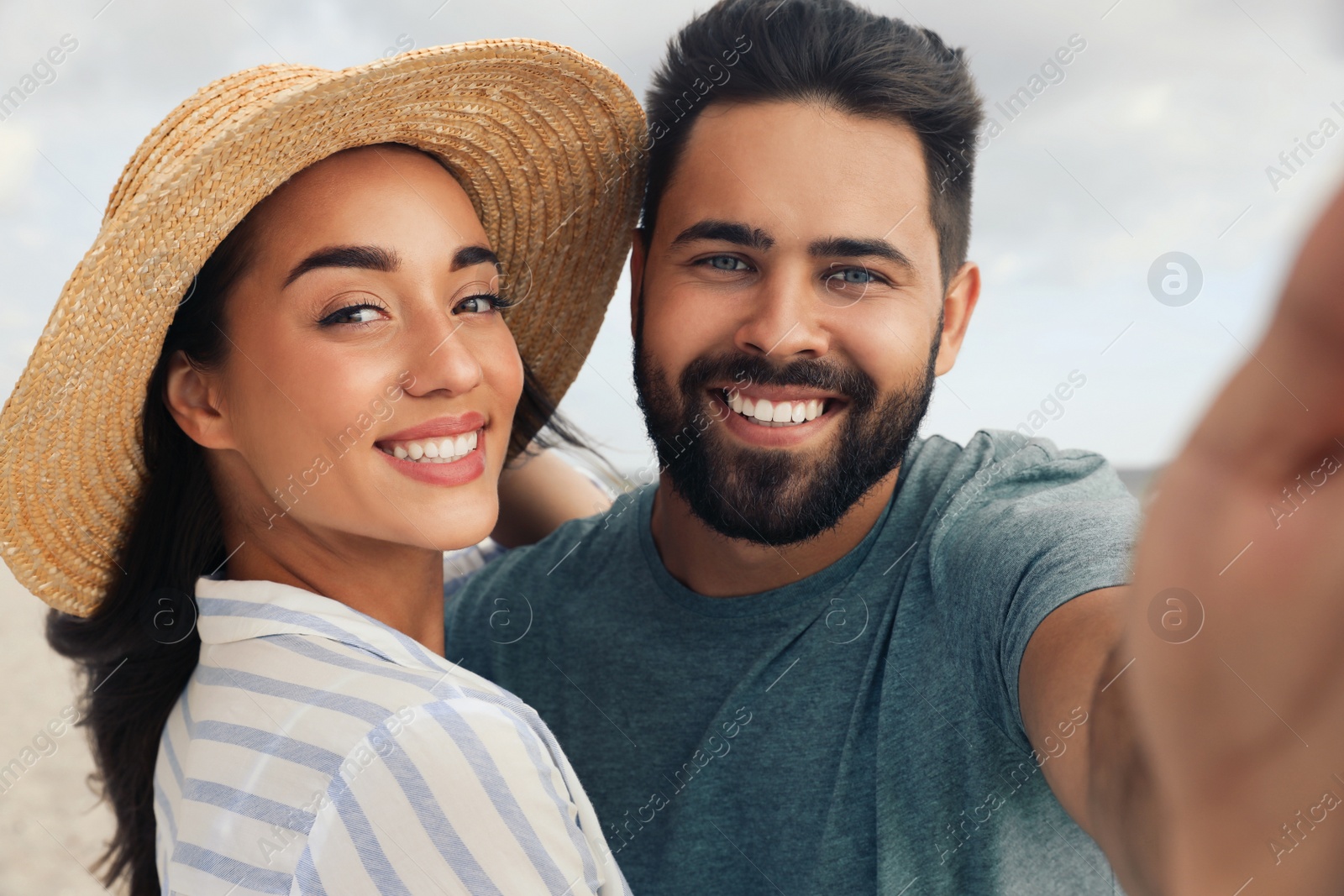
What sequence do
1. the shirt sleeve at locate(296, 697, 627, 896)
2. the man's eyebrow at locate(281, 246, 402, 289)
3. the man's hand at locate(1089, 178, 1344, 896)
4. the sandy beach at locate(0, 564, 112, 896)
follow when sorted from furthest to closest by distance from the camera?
the sandy beach at locate(0, 564, 112, 896) < the man's eyebrow at locate(281, 246, 402, 289) < the shirt sleeve at locate(296, 697, 627, 896) < the man's hand at locate(1089, 178, 1344, 896)

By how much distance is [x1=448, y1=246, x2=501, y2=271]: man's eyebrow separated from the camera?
1332 mm

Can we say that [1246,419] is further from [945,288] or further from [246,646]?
[945,288]

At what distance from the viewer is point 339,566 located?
4.54 ft

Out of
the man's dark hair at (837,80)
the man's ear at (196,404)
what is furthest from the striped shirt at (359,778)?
the man's dark hair at (837,80)

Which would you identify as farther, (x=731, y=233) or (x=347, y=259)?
(x=731, y=233)

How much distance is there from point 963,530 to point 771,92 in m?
0.77

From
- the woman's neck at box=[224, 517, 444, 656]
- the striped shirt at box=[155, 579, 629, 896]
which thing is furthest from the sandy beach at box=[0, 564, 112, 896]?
the striped shirt at box=[155, 579, 629, 896]

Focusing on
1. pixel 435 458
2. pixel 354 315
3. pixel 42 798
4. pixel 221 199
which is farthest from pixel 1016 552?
pixel 42 798

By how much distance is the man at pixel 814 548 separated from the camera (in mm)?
1361

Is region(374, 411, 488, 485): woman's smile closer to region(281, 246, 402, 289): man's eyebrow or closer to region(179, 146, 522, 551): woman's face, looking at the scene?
region(179, 146, 522, 551): woman's face

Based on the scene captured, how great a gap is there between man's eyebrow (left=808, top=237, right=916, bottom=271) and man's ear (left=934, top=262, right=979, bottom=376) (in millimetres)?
256

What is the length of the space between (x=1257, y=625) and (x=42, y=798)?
16.6ft

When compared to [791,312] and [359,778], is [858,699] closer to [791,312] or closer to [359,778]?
[791,312]

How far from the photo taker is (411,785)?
39.8 inches
